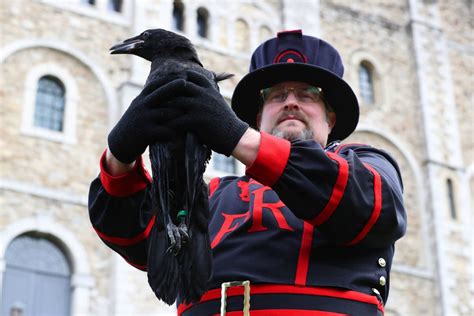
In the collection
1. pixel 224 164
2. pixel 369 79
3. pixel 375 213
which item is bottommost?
pixel 375 213

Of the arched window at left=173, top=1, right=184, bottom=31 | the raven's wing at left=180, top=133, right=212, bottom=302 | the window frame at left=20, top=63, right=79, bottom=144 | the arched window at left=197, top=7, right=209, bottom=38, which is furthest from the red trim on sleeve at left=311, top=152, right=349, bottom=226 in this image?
the arched window at left=197, top=7, right=209, bottom=38

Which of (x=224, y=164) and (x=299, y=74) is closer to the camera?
(x=299, y=74)

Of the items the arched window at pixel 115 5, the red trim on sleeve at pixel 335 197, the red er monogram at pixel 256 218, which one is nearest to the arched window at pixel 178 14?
the arched window at pixel 115 5

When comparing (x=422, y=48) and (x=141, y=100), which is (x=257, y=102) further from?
(x=422, y=48)

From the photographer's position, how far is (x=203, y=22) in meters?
15.0

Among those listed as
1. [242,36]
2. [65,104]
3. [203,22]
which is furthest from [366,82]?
[65,104]

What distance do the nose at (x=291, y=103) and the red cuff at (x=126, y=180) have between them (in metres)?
0.56

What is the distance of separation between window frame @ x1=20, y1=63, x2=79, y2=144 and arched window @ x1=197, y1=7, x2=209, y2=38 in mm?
2702

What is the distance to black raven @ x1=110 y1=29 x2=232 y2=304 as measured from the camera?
2430mm

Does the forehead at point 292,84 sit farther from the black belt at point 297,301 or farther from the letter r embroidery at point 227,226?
the black belt at point 297,301

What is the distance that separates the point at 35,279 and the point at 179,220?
32.1ft

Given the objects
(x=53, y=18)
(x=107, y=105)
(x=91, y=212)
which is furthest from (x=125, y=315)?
(x=91, y=212)

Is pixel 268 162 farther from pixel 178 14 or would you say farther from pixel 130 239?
pixel 178 14

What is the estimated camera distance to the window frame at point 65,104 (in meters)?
12.4
